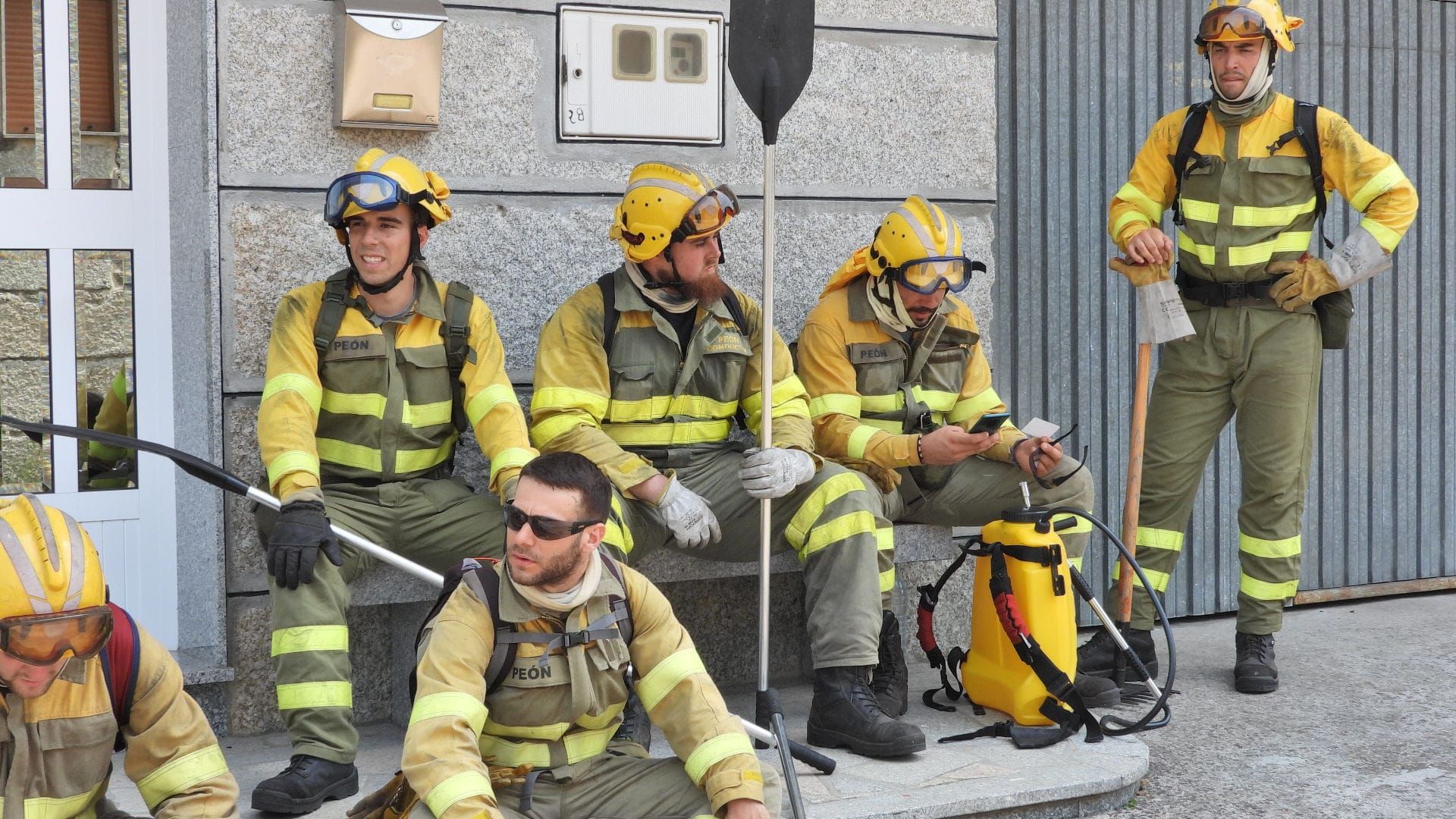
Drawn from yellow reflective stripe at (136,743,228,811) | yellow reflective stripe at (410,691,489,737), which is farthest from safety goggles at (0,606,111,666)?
yellow reflective stripe at (410,691,489,737)

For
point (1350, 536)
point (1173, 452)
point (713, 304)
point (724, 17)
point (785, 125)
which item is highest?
point (724, 17)

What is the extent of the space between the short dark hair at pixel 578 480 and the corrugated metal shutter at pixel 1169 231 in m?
3.44

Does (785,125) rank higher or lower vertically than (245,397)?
higher

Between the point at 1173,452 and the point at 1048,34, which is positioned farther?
the point at 1048,34

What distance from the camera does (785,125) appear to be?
6012 millimetres

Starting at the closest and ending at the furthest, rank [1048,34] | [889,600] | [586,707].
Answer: [586,707], [889,600], [1048,34]

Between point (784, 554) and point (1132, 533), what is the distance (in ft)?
4.62

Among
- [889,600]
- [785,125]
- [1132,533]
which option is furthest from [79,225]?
[1132,533]

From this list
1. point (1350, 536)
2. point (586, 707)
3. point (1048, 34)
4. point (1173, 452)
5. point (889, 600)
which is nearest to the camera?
point (586, 707)

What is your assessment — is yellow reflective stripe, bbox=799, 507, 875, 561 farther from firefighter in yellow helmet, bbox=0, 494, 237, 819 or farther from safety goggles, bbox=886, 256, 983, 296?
firefighter in yellow helmet, bbox=0, 494, 237, 819

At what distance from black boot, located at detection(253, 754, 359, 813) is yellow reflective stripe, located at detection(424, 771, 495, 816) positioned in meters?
1.06

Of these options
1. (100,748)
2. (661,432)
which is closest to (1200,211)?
(661,432)

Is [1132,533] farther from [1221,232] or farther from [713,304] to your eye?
[713,304]

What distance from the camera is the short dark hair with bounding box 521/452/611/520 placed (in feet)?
11.5
